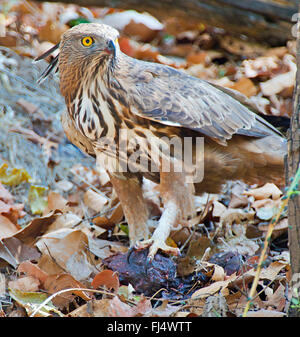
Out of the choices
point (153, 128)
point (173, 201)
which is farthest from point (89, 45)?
point (173, 201)

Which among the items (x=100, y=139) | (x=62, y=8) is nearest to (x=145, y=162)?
(x=100, y=139)

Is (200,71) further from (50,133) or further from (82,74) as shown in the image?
(82,74)

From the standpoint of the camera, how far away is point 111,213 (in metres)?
4.36

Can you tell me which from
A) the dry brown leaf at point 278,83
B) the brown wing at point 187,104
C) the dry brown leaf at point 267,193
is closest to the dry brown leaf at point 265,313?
the brown wing at point 187,104

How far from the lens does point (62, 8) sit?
7.39m

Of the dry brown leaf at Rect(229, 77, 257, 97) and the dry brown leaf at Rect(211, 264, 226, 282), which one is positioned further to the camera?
the dry brown leaf at Rect(229, 77, 257, 97)

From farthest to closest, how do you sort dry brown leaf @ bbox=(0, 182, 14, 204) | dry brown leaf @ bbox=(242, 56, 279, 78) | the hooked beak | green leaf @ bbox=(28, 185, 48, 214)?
1. dry brown leaf @ bbox=(242, 56, 279, 78)
2. green leaf @ bbox=(28, 185, 48, 214)
3. dry brown leaf @ bbox=(0, 182, 14, 204)
4. the hooked beak

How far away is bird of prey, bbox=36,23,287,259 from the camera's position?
3361mm

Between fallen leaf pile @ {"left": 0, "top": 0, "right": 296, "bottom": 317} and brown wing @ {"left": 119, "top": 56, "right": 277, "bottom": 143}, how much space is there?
0.54m

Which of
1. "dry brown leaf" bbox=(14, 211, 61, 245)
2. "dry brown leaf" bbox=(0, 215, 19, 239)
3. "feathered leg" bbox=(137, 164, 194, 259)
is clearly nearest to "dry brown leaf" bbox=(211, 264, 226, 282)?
"feathered leg" bbox=(137, 164, 194, 259)

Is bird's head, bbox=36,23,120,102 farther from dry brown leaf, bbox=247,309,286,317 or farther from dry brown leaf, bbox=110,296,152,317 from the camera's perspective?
dry brown leaf, bbox=247,309,286,317

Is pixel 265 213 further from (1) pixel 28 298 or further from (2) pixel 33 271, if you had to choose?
(1) pixel 28 298

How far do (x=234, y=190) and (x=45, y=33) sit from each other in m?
3.19

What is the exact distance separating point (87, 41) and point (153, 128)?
0.69 m
